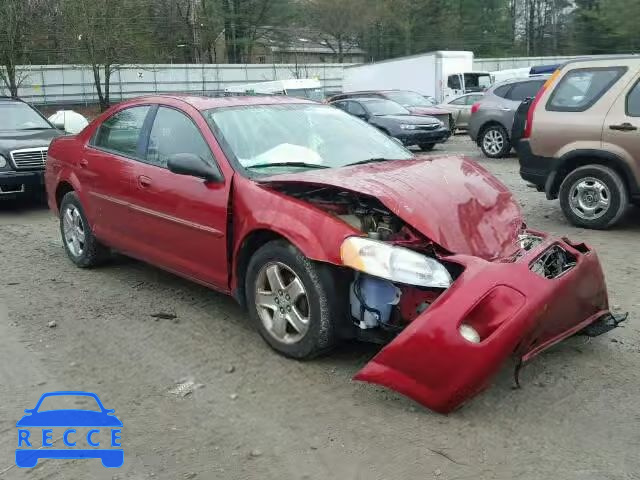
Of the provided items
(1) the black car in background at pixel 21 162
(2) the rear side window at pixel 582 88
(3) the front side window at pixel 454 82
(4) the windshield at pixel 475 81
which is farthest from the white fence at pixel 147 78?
(2) the rear side window at pixel 582 88

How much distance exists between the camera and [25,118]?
34.3ft

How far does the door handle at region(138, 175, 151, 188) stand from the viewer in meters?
4.93

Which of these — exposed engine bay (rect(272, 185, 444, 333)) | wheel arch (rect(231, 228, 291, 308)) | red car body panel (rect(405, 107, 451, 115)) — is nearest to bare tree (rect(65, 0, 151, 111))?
red car body panel (rect(405, 107, 451, 115))

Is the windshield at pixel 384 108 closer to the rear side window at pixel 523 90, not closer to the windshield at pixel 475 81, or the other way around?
the rear side window at pixel 523 90

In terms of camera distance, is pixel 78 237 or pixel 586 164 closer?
pixel 78 237

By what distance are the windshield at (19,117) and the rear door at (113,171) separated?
5.03m

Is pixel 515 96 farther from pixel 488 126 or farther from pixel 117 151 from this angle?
pixel 117 151

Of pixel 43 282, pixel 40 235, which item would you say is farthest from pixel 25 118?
pixel 43 282

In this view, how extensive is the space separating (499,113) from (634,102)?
7.57m

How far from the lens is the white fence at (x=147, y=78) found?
118ft

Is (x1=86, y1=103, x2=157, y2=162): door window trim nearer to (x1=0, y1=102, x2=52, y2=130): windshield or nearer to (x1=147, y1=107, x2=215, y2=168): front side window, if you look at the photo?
(x1=147, y1=107, x2=215, y2=168): front side window

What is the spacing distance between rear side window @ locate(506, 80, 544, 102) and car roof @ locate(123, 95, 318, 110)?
10.3 meters

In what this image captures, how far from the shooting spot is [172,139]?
4898 mm

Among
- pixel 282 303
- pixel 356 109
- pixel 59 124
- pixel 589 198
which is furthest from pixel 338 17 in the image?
pixel 282 303
